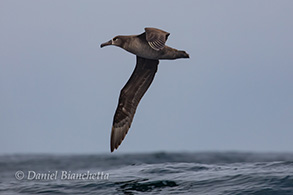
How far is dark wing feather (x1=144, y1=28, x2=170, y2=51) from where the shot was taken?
10516 mm

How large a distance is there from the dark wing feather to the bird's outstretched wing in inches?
99.2

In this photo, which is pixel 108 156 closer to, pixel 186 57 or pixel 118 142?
A: pixel 118 142

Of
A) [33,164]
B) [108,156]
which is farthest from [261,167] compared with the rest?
[33,164]

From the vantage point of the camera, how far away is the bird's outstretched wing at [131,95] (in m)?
13.7

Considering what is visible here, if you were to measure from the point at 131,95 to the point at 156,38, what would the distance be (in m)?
3.51

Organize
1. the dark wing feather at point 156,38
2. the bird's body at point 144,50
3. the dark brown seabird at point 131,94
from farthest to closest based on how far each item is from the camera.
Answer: the dark brown seabird at point 131,94 → the bird's body at point 144,50 → the dark wing feather at point 156,38

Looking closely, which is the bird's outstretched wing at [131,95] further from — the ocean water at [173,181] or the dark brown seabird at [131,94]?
the ocean water at [173,181]

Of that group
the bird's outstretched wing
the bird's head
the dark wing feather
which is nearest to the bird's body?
the bird's head

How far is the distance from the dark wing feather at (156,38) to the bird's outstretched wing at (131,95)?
99.2 inches

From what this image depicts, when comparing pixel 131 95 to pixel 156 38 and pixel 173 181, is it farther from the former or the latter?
pixel 156 38

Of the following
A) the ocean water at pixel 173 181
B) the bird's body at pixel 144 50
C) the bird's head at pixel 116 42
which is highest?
the bird's head at pixel 116 42

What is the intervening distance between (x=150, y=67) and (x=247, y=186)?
4.50 meters

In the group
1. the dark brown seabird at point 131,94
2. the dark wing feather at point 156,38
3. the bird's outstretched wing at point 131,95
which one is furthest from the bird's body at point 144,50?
the bird's outstretched wing at point 131,95

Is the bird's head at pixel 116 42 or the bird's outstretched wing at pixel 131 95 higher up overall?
the bird's head at pixel 116 42
